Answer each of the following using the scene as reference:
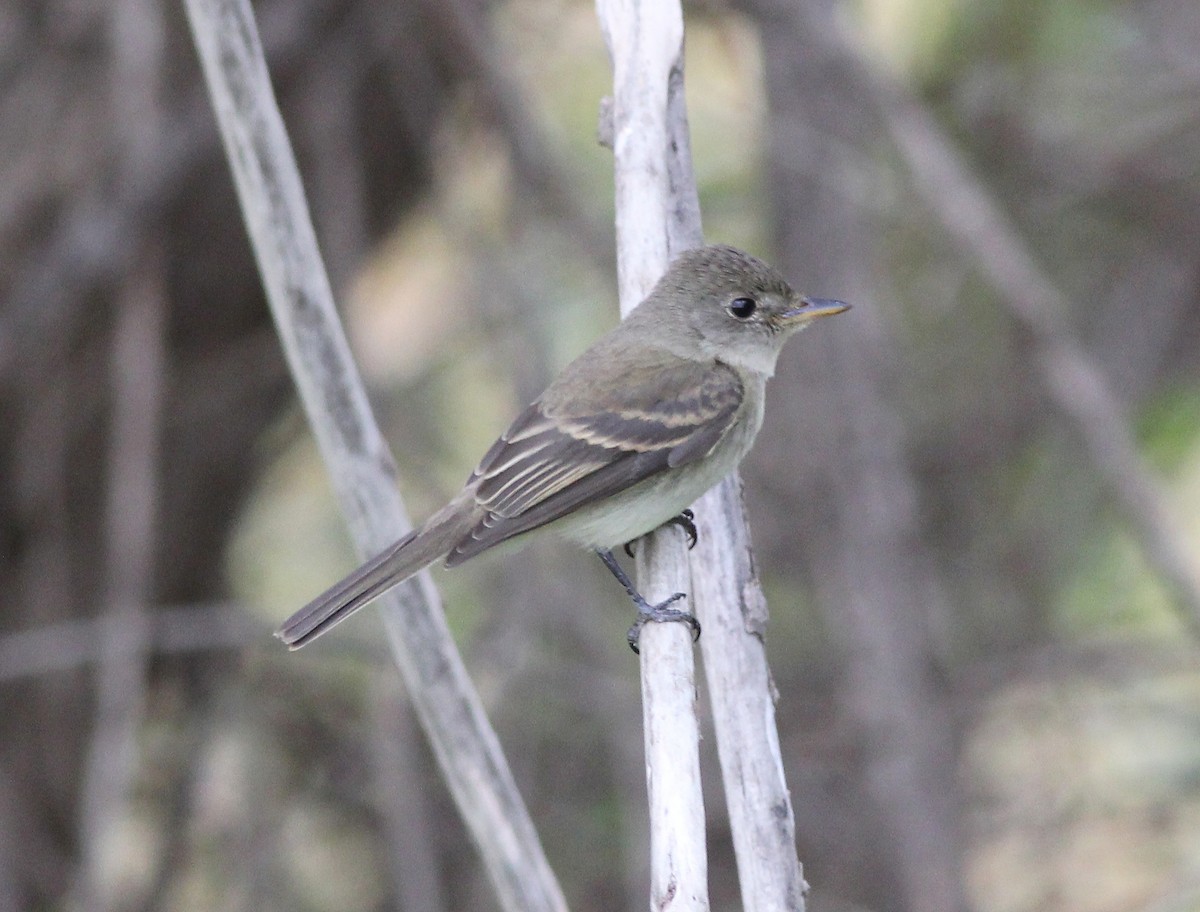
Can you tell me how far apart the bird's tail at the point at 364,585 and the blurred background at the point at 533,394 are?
134 cm

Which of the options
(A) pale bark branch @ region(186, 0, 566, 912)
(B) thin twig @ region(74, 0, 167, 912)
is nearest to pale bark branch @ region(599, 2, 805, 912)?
(A) pale bark branch @ region(186, 0, 566, 912)

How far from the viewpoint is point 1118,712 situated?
18.7 ft

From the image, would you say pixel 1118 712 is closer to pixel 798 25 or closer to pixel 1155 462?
pixel 1155 462

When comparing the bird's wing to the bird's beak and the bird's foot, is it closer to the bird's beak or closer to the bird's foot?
the bird's beak

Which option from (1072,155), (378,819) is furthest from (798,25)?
(378,819)

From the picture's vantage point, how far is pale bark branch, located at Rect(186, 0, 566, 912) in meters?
2.99

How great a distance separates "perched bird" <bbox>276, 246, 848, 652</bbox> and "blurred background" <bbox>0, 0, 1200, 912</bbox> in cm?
101

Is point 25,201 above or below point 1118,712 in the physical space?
above

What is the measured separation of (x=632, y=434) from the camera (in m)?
3.84

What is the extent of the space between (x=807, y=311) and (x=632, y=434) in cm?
72

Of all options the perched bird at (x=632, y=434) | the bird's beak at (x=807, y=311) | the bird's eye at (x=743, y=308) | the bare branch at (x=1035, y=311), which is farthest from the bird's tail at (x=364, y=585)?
the bare branch at (x=1035, y=311)

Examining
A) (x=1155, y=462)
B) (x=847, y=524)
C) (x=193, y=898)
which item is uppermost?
(x=1155, y=462)

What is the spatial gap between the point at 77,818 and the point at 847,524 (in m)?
3.12

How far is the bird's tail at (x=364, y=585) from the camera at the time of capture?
10.7 ft
